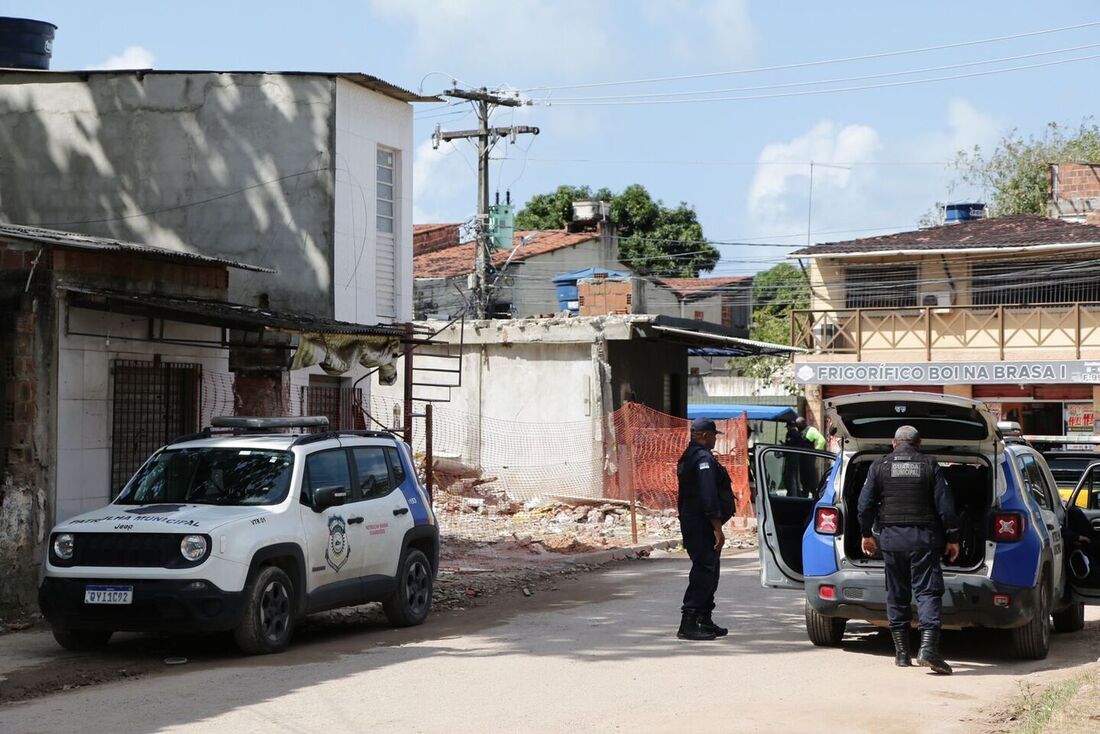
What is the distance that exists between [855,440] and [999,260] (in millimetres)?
28043

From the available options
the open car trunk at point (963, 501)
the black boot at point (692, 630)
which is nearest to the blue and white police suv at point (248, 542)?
the black boot at point (692, 630)

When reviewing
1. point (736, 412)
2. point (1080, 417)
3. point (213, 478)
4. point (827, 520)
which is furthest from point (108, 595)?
point (1080, 417)

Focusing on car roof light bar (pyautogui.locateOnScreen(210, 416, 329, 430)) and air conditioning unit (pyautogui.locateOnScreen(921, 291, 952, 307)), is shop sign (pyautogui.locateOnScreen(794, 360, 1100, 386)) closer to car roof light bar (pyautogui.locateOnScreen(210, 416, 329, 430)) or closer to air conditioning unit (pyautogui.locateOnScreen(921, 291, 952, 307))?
air conditioning unit (pyautogui.locateOnScreen(921, 291, 952, 307))

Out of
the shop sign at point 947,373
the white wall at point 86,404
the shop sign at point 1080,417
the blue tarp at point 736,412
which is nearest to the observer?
the white wall at point 86,404

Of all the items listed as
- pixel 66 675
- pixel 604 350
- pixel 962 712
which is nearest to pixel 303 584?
pixel 66 675

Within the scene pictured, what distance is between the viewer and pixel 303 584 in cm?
1120

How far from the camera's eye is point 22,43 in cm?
2161

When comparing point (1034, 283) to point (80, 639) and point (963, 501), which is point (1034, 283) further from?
point (80, 639)

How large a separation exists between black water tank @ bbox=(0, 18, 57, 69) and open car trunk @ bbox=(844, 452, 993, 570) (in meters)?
16.0

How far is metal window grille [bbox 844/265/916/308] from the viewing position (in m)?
38.4

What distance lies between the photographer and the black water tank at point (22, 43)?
21.6 meters

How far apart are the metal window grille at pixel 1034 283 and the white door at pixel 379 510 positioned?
26759 mm

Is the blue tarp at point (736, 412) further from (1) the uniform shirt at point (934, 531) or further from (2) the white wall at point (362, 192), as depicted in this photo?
(1) the uniform shirt at point (934, 531)

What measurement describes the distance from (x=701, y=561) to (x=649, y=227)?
176ft
